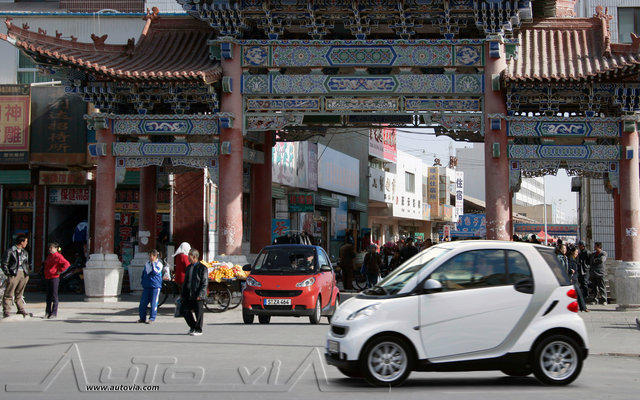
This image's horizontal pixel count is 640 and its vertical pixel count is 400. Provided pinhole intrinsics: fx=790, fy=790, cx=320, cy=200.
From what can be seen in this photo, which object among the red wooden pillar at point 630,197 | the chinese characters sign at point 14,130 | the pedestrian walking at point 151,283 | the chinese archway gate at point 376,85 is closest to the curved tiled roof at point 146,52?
the chinese archway gate at point 376,85

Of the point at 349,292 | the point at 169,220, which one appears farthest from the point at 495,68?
the point at 169,220

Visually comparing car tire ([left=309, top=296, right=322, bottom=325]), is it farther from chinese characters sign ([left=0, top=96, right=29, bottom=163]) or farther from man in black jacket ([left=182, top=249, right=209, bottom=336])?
chinese characters sign ([left=0, top=96, right=29, bottom=163])

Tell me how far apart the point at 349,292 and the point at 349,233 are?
13.8ft

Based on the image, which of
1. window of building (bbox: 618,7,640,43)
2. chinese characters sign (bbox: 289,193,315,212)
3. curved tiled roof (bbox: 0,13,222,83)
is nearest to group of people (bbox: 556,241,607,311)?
window of building (bbox: 618,7,640,43)

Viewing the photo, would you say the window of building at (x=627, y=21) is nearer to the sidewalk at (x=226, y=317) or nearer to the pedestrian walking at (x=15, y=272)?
the sidewalk at (x=226, y=317)

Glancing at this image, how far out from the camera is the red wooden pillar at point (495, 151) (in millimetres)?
21016

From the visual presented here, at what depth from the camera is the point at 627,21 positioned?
89.8ft

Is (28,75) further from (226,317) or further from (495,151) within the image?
(495,151)

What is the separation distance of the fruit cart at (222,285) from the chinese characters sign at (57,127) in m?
9.90

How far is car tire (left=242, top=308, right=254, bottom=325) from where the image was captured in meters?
17.0

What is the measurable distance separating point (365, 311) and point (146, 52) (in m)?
15.7

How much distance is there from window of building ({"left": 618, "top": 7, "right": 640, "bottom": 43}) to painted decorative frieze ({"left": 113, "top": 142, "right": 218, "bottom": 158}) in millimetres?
15055

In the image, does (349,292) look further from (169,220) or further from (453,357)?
(453,357)

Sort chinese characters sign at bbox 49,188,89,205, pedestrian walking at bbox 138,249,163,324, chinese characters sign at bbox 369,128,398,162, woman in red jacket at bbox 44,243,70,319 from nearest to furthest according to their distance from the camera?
pedestrian walking at bbox 138,249,163,324 < woman in red jacket at bbox 44,243,70,319 < chinese characters sign at bbox 49,188,89,205 < chinese characters sign at bbox 369,128,398,162
